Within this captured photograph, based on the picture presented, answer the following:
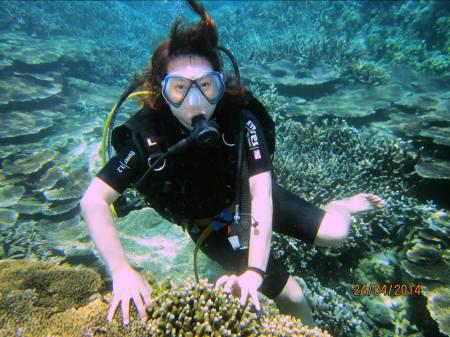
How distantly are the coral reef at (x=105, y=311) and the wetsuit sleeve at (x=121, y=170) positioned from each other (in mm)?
892

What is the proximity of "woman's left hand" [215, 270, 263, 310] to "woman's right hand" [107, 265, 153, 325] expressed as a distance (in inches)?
19.9

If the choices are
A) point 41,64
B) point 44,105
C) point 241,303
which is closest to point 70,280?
point 241,303

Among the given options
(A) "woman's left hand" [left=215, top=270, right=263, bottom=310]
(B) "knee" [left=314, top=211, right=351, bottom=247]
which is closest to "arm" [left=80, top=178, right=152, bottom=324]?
(A) "woman's left hand" [left=215, top=270, right=263, bottom=310]

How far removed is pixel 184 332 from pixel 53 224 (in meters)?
5.35

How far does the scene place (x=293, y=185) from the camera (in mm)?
4820

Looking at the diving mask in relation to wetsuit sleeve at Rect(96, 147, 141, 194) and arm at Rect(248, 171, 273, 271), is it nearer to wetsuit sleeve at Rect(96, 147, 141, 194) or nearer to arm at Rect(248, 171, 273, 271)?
wetsuit sleeve at Rect(96, 147, 141, 194)

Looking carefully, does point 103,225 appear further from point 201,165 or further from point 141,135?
point 201,165

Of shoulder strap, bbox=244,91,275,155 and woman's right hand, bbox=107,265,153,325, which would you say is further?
shoulder strap, bbox=244,91,275,155

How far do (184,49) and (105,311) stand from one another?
7.20 ft

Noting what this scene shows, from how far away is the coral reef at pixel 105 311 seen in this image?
1.96m

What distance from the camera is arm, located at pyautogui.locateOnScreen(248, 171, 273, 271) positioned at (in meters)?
2.29

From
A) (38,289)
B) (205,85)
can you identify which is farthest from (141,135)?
(38,289)

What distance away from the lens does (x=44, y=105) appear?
10500mm

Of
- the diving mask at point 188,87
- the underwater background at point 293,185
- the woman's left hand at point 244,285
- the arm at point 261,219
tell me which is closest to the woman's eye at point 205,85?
the diving mask at point 188,87
